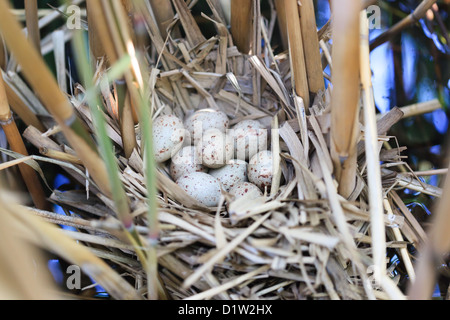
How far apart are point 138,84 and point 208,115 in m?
0.30

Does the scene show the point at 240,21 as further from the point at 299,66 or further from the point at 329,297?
the point at 329,297

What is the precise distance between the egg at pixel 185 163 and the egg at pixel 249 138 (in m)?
0.09

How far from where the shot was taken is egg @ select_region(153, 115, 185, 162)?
946 mm

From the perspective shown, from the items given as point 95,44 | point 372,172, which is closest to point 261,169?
point 372,172

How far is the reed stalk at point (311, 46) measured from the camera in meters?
0.80

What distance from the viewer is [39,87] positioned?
1.68 ft

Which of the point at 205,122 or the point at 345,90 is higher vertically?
the point at 205,122

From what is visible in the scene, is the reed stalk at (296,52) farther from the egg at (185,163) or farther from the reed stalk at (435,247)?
the reed stalk at (435,247)

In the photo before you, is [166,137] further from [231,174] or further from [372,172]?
[372,172]

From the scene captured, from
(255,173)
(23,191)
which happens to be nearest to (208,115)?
(255,173)

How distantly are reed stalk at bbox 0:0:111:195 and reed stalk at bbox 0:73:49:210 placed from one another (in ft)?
0.92

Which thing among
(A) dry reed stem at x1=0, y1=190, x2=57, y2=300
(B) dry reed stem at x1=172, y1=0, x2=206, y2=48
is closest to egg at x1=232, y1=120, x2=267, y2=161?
(B) dry reed stem at x1=172, y1=0, x2=206, y2=48

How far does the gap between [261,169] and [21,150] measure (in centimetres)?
47

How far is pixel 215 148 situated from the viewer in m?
0.93
